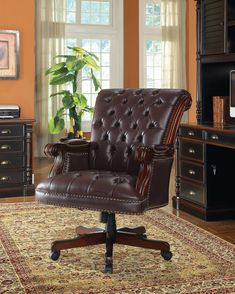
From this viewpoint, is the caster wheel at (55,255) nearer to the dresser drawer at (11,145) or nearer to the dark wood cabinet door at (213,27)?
the dark wood cabinet door at (213,27)

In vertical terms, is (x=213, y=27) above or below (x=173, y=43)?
below

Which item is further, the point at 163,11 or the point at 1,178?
the point at 163,11

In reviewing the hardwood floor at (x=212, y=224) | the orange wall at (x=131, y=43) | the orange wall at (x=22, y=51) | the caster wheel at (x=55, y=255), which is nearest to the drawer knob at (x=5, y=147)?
the hardwood floor at (x=212, y=224)

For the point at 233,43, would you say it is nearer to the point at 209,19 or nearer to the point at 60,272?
the point at 209,19

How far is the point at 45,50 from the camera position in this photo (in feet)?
28.0

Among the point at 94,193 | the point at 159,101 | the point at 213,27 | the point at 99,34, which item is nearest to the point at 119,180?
the point at 94,193

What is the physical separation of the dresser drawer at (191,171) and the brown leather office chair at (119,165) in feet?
3.42

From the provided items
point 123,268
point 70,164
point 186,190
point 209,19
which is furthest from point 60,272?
point 209,19

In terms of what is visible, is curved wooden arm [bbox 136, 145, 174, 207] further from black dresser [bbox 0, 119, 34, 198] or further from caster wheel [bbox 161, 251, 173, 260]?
black dresser [bbox 0, 119, 34, 198]

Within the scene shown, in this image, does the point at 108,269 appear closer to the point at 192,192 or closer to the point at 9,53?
the point at 192,192

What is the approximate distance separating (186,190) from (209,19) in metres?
1.49

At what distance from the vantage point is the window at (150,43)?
919 cm

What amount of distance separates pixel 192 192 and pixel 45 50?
4506mm

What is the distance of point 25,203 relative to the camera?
17.5 ft
